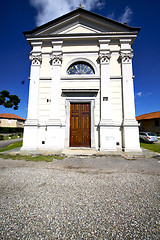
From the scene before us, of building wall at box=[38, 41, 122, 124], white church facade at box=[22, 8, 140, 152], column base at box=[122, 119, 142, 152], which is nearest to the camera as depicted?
column base at box=[122, 119, 142, 152]

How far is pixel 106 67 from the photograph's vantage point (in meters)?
7.69

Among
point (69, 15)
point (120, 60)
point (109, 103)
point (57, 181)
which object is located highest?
point (69, 15)

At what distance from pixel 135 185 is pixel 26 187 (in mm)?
2777

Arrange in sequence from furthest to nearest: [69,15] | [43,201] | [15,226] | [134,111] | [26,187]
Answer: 1. [69,15]
2. [134,111]
3. [26,187]
4. [43,201]
5. [15,226]

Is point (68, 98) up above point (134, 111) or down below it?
above

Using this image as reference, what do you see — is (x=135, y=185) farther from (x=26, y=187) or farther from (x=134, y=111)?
(x=134, y=111)

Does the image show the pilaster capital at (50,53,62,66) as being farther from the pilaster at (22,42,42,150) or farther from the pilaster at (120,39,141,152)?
the pilaster at (120,39,141,152)

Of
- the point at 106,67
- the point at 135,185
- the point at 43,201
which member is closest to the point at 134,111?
the point at 106,67

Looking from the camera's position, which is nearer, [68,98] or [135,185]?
[135,185]

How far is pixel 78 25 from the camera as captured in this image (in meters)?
8.62

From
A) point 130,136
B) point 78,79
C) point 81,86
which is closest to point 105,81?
point 81,86

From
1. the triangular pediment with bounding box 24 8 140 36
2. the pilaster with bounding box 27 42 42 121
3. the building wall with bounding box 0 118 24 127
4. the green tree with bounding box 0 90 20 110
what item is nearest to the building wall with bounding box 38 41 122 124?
the pilaster with bounding box 27 42 42 121

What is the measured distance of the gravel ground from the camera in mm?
1405

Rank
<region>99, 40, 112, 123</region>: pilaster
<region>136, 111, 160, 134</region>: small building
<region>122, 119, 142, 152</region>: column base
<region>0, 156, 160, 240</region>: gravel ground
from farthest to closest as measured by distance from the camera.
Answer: <region>136, 111, 160, 134</region>: small building, <region>99, 40, 112, 123</region>: pilaster, <region>122, 119, 142, 152</region>: column base, <region>0, 156, 160, 240</region>: gravel ground
